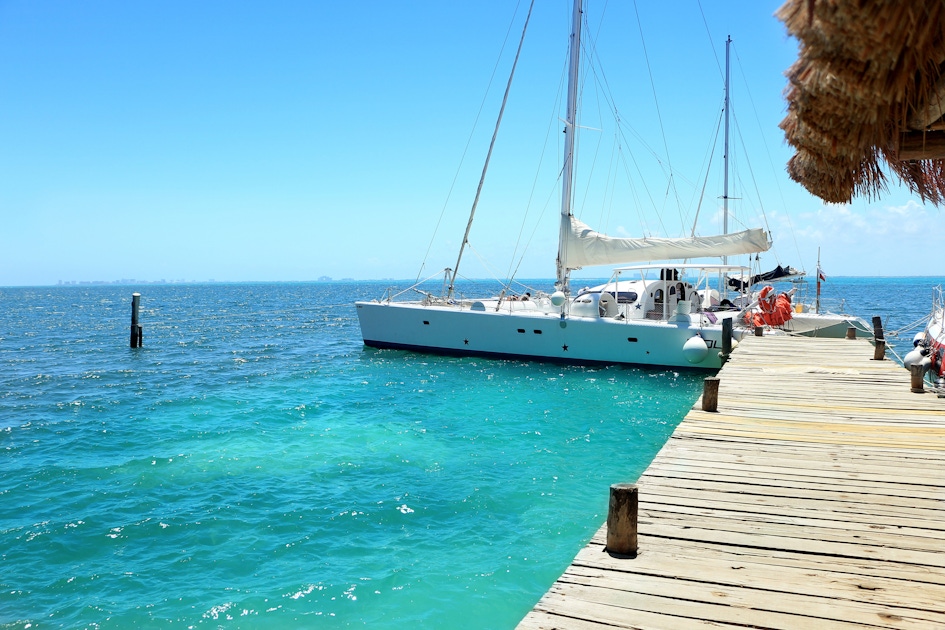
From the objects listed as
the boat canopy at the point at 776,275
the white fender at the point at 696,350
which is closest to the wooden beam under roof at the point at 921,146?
the white fender at the point at 696,350

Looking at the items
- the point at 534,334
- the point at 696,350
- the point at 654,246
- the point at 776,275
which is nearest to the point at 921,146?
the point at 696,350

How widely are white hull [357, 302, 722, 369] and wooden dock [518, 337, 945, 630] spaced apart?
10126mm

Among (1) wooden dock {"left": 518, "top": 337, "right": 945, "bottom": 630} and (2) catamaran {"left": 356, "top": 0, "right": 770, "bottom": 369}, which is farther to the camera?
(2) catamaran {"left": 356, "top": 0, "right": 770, "bottom": 369}

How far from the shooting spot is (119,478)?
396 inches

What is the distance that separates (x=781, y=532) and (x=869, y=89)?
2.91 m

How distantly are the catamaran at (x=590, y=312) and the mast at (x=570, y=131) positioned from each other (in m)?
0.03

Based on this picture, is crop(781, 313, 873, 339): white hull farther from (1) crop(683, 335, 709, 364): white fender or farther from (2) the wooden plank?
(2) the wooden plank

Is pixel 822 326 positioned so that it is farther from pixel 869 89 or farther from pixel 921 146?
pixel 869 89

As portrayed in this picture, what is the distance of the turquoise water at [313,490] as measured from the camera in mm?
6555

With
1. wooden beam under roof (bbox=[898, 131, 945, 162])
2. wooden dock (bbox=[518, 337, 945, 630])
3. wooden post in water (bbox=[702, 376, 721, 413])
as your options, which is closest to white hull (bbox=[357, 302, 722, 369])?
wooden post in water (bbox=[702, 376, 721, 413])

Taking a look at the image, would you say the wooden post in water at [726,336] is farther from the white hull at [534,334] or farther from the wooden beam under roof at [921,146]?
the wooden beam under roof at [921,146]

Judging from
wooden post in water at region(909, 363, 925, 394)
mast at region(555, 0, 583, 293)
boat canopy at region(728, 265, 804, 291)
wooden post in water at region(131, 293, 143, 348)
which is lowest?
Result: wooden post in water at region(131, 293, 143, 348)

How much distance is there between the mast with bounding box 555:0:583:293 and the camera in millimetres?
21266

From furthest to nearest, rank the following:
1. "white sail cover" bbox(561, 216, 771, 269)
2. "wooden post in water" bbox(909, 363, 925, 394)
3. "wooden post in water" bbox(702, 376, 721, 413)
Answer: "white sail cover" bbox(561, 216, 771, 269)
"wooden post in water" bbox(909, 363, 925, 394)
"wooden post in water" bbox(702, 376, 721, 413)
